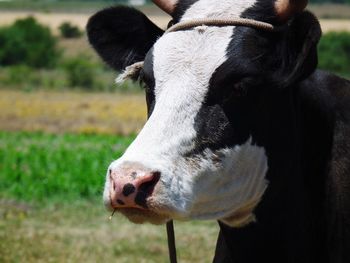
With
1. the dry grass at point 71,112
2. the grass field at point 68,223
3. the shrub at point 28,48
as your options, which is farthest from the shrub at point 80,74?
the grass field at point 68,223

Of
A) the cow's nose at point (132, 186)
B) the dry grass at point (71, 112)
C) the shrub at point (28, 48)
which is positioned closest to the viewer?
the cow's nose at point (132, 186)

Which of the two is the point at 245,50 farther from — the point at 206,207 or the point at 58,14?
the point at 58,14

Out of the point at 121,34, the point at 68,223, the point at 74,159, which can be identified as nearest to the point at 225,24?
the point at 121,34

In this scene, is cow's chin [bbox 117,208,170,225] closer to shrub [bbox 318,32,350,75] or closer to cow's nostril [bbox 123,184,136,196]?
cow's nostril [bbox 123,184,136,196]

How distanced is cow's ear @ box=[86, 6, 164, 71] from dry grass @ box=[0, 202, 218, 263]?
4.68 metres

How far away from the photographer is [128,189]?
12.0ft

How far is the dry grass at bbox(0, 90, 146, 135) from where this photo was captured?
3356 centimetres

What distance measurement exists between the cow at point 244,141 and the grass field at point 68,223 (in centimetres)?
147

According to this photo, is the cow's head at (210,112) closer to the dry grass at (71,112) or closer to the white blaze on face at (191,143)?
the white blaze on face at (191,143)

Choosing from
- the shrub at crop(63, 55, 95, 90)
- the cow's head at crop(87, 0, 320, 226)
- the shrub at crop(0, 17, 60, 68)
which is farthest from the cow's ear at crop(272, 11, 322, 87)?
the shrub at crop(0, 17, 60, 68)

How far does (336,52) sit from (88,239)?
41395mm

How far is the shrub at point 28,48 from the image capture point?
2938 inches

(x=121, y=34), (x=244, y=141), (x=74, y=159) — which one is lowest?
(x=74, y=159)

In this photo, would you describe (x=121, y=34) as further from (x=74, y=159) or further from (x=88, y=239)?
(x=74, y=159)
